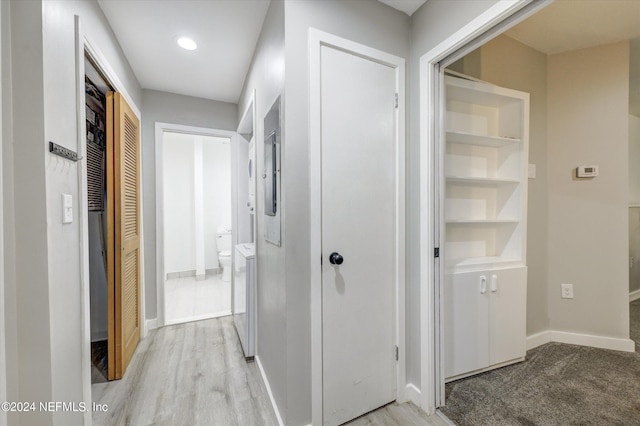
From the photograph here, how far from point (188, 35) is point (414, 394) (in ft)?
9.61

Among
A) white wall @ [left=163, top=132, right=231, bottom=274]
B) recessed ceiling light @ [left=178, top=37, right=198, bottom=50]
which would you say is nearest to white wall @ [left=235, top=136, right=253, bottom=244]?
recessed ceiling light @ [left=178, top=37, right=198, bottom=50]

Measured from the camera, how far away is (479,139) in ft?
6.33

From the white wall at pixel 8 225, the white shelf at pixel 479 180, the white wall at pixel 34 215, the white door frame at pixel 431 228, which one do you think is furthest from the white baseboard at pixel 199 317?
the white shelf at pixel 479 180

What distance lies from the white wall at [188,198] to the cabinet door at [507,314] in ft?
14.3

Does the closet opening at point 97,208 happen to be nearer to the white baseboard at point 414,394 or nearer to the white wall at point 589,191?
the white baseboard at point 414,394

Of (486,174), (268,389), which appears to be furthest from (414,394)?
(486,174)

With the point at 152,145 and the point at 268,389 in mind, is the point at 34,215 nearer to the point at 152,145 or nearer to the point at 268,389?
the point at 268,389

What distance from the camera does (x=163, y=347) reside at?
7.67 ft

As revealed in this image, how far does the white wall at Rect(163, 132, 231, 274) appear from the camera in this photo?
14.9 feet

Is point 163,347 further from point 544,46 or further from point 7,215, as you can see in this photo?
point 544,46

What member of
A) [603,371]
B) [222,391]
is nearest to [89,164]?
[222,391]

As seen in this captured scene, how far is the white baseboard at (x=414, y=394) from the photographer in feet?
5.17

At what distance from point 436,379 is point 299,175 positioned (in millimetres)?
1482

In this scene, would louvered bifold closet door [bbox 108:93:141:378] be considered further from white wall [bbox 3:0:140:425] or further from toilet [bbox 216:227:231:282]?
toilet [bbox 216:227:231:282]
